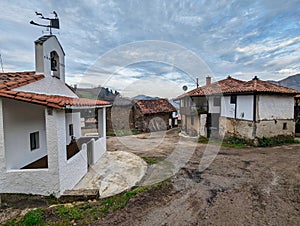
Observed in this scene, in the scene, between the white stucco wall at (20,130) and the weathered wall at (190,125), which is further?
the weathered wall at (190,125)

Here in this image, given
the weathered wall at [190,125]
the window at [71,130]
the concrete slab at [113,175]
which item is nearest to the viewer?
the concrete slab at [113,175]

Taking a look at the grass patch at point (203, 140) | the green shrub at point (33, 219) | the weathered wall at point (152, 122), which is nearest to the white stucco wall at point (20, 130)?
the green shrub at point (33, 219)

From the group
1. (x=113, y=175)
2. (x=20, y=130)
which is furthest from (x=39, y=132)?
(x=113, y=175)

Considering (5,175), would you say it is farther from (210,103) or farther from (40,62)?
(210,103)

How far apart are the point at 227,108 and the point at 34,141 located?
14.8m

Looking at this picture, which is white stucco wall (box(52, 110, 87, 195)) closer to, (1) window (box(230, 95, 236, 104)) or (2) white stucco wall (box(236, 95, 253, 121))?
(2) white stucco wall (box(236, 95, 253, 121))

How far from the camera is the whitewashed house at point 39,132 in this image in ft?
17.0

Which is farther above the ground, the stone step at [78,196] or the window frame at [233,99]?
the window frame at [233,99]

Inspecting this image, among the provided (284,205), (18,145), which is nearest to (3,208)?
(18,145)

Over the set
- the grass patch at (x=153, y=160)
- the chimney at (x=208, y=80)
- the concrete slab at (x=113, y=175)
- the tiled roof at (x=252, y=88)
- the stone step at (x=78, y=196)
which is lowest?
the grass patch at (x=153, y=160)

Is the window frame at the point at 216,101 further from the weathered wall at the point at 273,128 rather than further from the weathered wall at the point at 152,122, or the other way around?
the weathered wall at the point at 152,122

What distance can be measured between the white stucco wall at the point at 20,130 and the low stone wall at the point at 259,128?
551 inches

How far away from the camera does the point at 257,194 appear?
5.59 metres

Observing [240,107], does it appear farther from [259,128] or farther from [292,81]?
[292,81]
